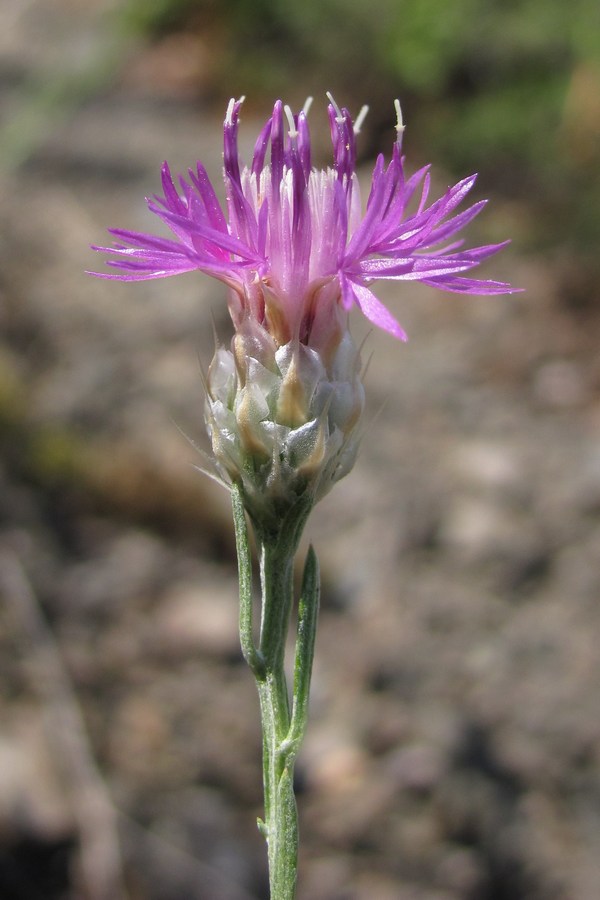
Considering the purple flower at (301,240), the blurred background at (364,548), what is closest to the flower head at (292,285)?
the purple flower at (301,240)

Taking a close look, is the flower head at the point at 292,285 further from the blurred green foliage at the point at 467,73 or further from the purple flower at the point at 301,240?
the blurred green foliage at the point at 467,73

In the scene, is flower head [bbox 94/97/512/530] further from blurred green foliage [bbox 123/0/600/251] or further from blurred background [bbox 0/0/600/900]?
blurred green foliage [bbox 123/0/600/251]

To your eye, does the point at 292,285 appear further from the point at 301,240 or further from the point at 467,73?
the point at 467,73

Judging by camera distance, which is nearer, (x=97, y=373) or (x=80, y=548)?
(x=80, y=548)

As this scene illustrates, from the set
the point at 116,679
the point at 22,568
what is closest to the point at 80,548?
the point at 22,568

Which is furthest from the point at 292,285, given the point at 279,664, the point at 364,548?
the point at 364,548

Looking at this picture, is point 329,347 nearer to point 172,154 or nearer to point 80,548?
point 80,548

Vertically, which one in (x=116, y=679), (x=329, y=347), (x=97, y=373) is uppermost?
(x=97, y=373)
